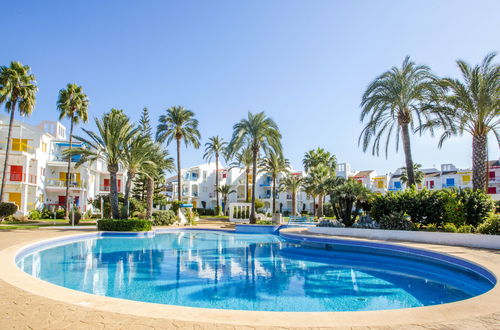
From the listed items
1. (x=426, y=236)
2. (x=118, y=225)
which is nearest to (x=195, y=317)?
(x=426, y=236)

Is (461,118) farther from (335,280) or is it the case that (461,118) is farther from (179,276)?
(179,276)

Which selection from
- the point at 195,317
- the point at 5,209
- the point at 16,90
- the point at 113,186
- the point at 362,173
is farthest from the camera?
the point at 362,173

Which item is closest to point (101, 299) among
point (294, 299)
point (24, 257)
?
point (294, 299)

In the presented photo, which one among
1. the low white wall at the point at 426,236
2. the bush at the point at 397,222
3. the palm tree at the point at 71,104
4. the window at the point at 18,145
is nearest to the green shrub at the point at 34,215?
the palm tree at the point at 71,104

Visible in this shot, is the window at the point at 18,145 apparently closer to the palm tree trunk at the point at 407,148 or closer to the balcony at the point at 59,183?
the balcony at the point at 59,183

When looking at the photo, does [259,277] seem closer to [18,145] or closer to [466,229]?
[466,229]

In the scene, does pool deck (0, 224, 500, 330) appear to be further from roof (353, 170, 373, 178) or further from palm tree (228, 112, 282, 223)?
roof (353, 170, 373, 178)

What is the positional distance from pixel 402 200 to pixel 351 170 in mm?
50481

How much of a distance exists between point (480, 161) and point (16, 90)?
31.2 meters

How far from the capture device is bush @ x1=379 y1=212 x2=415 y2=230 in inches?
683

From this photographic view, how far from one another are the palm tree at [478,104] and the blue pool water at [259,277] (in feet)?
26.0

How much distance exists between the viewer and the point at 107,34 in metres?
15.5

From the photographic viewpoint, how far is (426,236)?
1526 centimetres

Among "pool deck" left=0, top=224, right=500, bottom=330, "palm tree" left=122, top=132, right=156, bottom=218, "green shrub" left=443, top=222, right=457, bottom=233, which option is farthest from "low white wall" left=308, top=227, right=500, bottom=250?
"palm tree" left=122, top=132, right=156, bottom=218
